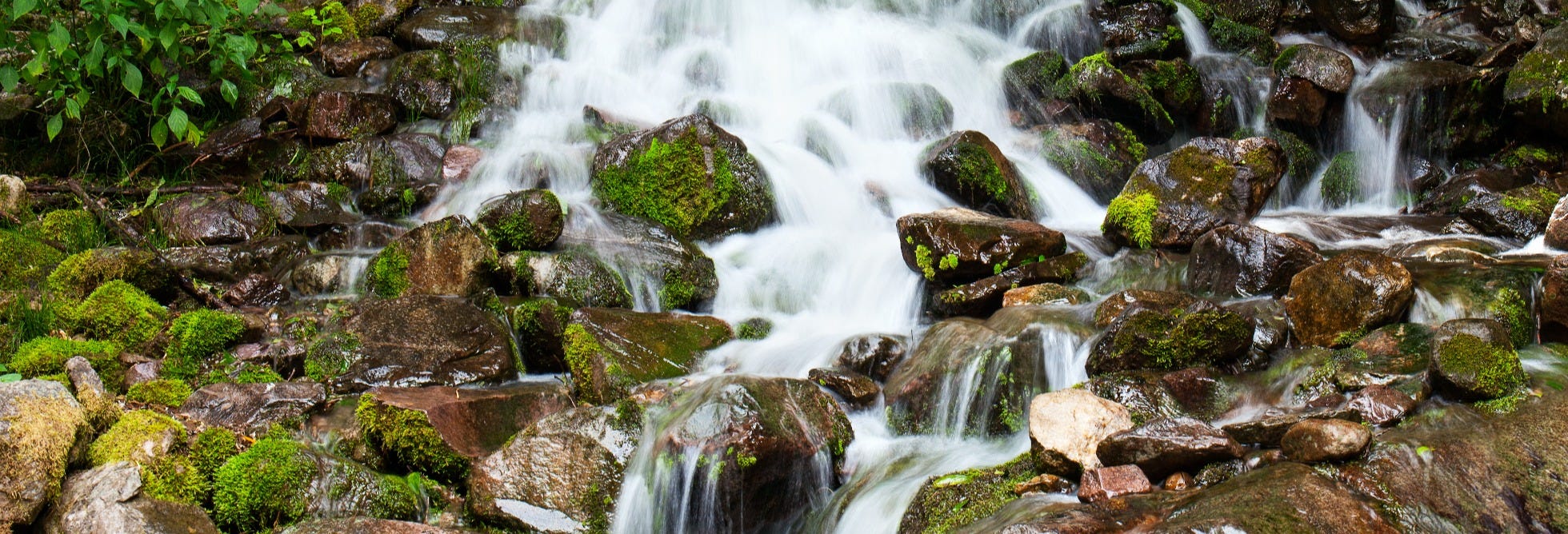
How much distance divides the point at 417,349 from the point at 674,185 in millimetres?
3151

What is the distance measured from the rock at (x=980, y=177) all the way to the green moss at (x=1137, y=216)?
3.48 feet

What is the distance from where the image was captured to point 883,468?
16.9ft

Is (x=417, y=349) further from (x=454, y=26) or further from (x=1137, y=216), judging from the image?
(x=454, y=26)

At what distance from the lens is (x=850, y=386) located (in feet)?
19.0

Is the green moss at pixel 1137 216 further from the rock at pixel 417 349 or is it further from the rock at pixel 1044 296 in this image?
the rock at pixel 417 349

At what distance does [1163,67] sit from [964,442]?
7.71m

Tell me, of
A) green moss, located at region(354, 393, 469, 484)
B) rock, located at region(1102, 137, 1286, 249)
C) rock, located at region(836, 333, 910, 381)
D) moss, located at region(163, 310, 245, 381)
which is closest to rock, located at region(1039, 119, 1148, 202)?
rock, located at region(1102, 137, 1286, 249)

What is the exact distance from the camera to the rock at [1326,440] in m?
3.86

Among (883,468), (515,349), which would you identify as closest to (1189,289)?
(883,468)

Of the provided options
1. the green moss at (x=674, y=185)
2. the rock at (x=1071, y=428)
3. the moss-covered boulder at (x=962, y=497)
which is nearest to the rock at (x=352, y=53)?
the green moss at (x=674, y=185)

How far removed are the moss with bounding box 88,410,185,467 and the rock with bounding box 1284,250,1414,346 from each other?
599 cm

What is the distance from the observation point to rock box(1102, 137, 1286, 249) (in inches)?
312

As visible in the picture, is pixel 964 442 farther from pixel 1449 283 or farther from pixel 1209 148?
pixel 1209 148

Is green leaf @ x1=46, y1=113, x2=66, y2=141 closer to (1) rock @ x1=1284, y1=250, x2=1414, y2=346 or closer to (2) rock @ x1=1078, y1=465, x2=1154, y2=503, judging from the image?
(2) rock @ x1=1078, y1=465, x2=1154, y2=503
